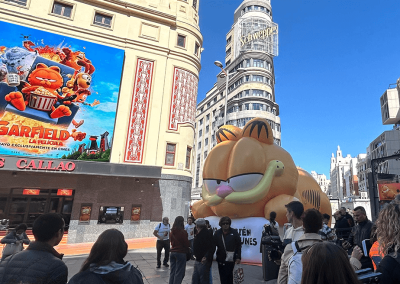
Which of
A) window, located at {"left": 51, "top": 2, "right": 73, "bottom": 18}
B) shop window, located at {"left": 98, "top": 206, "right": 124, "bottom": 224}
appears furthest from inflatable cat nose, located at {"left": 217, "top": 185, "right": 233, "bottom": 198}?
window, located at {"left": 51, "top": 2, "right": 73, "bottom": 18}

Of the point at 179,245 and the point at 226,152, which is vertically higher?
the point at 226,152

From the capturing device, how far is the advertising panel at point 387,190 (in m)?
15.1

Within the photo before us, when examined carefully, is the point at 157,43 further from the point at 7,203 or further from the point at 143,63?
the point at 7,203

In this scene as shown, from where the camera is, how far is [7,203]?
14.2 metres

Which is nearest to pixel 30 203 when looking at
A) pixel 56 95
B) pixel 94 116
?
pixel 94 116

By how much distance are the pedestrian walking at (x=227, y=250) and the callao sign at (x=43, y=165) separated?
11.0 meters

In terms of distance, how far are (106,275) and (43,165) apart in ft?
42.6

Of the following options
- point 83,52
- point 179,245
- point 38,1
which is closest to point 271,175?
point 179,245

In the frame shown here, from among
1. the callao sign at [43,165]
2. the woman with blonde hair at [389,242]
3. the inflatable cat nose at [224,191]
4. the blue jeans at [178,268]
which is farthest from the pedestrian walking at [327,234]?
the callao sign at [43,165]

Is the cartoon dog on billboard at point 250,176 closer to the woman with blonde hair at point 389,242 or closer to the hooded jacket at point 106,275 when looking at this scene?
the woman with blonde hair at point 389,242

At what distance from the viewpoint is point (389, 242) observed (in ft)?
7.08

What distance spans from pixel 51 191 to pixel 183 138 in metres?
8.76

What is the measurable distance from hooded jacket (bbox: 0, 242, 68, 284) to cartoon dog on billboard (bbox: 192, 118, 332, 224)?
6.73 m

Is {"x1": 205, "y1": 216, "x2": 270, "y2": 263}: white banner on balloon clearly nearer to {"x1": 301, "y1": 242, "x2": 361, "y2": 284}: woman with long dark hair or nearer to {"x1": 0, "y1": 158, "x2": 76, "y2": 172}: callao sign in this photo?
{"x1": 301, "y1": 242, "x2": 361, "y2": 284}: woman with long dark hair
